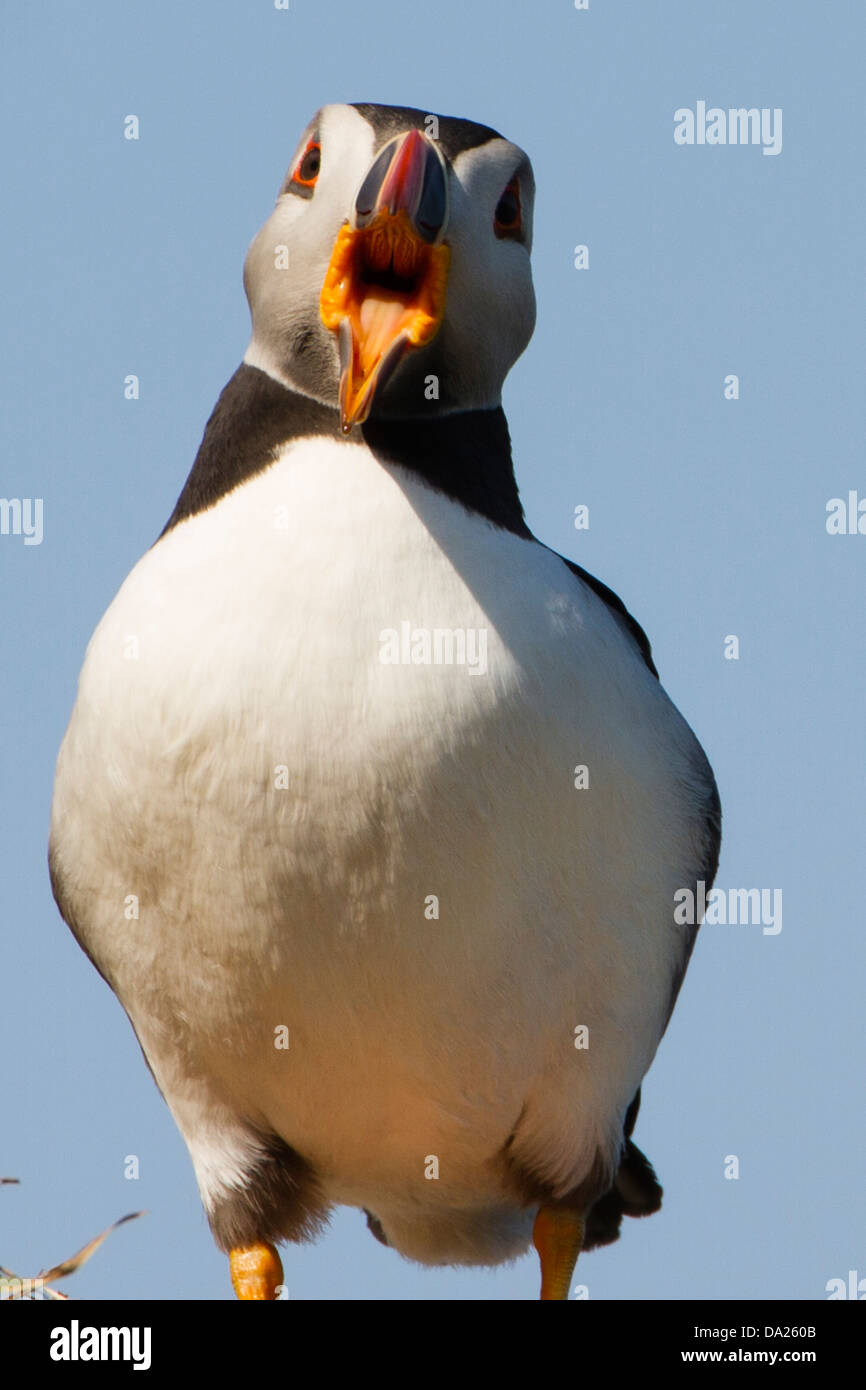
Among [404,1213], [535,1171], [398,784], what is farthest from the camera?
[404,1213]

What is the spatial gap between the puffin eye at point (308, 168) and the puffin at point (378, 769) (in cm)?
1

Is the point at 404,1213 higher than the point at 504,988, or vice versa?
the point at 504,988

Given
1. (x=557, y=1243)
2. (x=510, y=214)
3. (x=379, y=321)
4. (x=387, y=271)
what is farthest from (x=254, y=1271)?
(x=510, y=214)

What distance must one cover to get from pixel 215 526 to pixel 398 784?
1057mm

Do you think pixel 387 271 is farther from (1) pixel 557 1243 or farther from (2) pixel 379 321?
(1) pixel 557 1243

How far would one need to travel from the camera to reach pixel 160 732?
22.2 ft

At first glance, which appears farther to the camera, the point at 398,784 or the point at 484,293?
the point at 484,293

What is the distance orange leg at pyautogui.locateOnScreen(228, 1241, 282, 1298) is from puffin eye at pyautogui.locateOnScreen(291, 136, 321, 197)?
11.4 ft

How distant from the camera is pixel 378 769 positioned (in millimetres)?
6586

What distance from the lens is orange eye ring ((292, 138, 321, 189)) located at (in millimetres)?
7242

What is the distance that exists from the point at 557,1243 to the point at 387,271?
3.34 m
